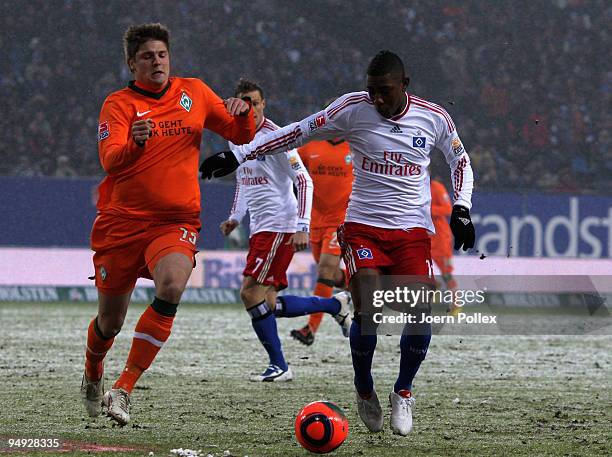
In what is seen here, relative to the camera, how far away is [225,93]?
→ 18.6 metres

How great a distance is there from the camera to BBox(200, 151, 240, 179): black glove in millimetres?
5891

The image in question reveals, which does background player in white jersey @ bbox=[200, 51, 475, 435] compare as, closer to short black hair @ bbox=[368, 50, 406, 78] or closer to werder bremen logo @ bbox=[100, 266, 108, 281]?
short black hair @ bbox=[368, 50, 406, 78]

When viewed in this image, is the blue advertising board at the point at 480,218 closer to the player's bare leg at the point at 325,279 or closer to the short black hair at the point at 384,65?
the player's bare leg at the point at 325,279

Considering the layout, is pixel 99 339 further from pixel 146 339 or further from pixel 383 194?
pixel 383 194

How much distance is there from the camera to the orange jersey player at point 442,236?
15.1 metres

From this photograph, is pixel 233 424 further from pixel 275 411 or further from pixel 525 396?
pixel 525 396

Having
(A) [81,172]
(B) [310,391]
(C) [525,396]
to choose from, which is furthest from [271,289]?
(A) [81,172]

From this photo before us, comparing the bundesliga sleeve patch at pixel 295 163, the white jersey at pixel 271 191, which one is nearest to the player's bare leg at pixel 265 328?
the white jersey at pixel 271 191

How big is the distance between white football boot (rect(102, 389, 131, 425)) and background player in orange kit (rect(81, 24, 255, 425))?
7 centimetres

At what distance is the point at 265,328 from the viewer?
846 centimetres

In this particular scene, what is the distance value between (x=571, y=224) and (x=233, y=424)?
12.0 m

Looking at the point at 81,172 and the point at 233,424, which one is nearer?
the point at 233,424

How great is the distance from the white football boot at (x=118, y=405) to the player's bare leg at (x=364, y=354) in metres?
1.26

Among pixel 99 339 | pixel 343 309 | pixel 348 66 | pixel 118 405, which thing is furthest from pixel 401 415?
pixel 348 66
